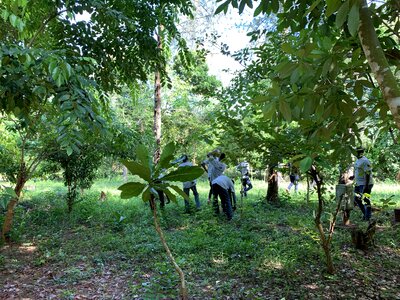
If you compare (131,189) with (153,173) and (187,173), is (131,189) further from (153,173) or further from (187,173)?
(187,173)

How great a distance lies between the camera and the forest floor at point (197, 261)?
3.63 m

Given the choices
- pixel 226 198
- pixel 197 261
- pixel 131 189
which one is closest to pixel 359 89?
pixel 131 189

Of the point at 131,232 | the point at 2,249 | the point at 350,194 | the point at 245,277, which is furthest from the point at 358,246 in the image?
the point at 2,249

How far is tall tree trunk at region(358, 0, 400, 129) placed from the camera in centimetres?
120

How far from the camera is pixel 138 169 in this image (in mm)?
1781

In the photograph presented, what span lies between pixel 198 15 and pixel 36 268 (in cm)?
1122

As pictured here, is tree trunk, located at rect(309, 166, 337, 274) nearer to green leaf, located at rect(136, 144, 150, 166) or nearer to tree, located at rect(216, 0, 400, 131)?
tree, located at rect(216, 0, 400, 131)

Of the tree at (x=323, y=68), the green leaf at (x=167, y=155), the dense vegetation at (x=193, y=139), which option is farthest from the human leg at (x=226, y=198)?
the green leaf at (x=167, y=155)

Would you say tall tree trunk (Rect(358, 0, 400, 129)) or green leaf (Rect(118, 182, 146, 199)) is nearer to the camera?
tall tree trunk (Rect(358, 0, 400, 129))

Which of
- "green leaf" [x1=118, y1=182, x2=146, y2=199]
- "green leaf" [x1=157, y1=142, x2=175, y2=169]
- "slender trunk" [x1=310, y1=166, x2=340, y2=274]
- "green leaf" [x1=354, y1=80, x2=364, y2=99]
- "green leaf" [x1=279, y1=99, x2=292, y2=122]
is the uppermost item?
"green leaf" [x1=354, y1=80, x2=364, y2=99]

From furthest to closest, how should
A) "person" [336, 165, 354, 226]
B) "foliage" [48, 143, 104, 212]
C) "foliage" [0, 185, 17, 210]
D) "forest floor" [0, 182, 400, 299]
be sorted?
A: "foliage" [48, 143, 104, 212], "person" [336, 165, 354, 226], "forest floor" [0, 182, 400, 299], "foliage" [0, 185, 17, 210]

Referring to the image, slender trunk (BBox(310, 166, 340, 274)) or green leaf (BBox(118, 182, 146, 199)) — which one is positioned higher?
green leaf (BBox(118, 182, 146, 199))

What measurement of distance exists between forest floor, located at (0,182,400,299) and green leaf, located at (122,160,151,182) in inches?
57.5

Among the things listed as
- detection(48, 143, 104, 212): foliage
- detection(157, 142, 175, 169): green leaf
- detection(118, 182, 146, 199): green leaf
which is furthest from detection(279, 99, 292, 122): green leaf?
detection(48, 143, 104, 212): foliage
